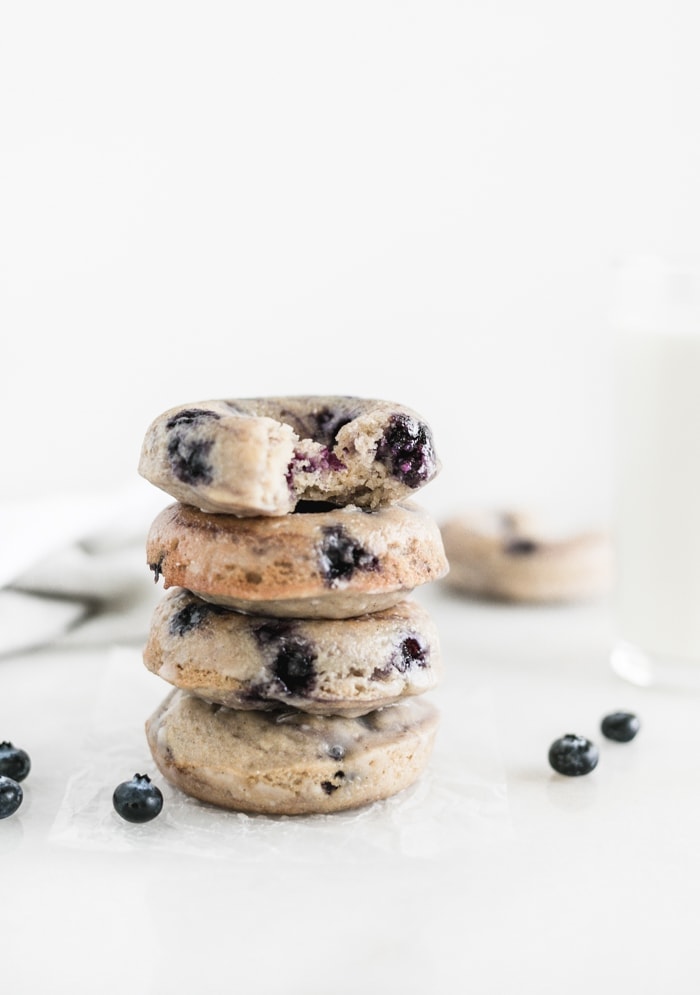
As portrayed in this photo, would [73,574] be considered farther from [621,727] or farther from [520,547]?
[621,727]

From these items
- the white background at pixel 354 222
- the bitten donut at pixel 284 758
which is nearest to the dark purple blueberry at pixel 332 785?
the bitten donut at pixel 284 758

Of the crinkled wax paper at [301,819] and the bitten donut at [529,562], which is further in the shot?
the bitten donut at [529,562]

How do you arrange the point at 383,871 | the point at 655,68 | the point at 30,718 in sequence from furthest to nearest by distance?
the point at 655,68 → the point at 30,718 → the point at 383,871

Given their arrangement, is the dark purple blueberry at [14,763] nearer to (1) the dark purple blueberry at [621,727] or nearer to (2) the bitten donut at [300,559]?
(2) the bitten donut at [300,559]

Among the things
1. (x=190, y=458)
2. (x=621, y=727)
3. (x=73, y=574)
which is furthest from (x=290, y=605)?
(x=73, y=574)

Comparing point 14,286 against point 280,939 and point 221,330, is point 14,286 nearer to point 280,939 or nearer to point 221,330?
point 221,330

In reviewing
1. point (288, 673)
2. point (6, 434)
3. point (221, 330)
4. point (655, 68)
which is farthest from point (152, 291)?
point (288, 673)
